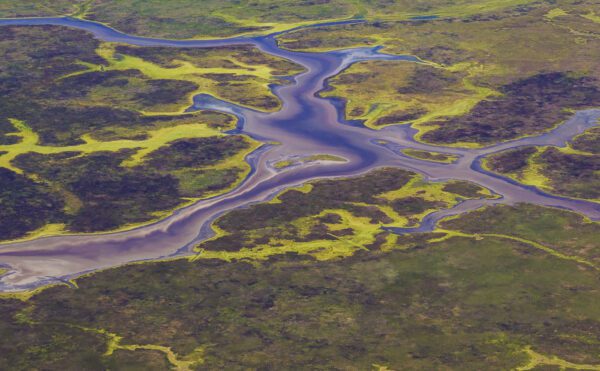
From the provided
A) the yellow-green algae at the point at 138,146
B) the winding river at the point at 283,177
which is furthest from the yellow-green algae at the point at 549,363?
the yellow-green algae at the point at 138,146

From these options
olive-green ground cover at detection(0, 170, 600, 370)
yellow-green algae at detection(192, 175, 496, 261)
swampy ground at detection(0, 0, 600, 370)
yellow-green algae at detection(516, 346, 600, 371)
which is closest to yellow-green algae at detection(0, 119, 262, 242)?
swampy ground at detection(0, 0, 600, 370)

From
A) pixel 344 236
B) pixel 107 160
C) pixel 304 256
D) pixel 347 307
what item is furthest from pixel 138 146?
pixel 347 307

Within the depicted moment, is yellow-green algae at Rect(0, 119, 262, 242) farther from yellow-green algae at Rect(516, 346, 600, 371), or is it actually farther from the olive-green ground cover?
yellow-green algae at Rect(516, 346, 600, 371)

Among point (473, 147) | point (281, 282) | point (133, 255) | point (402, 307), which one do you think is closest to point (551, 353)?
point (402, 307)

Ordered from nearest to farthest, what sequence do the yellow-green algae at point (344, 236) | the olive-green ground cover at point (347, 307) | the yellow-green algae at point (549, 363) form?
the yellow-green algae at point (549, 363)
the olive-green ground cover at point (347, 307)
the yellow-green algae at point (344, 236)

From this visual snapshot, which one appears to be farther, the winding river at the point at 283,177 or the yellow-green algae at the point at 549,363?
the winding river at the point at 283,177

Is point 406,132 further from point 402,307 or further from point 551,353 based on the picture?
point 551,353

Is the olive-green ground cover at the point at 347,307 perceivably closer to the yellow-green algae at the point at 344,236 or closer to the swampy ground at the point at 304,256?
the swampy ground at the point at 304,256

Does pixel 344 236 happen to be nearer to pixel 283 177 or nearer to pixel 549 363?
pixel 283 177
